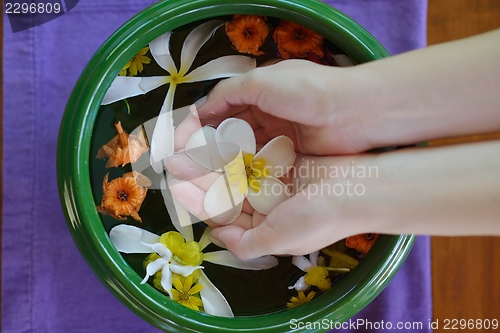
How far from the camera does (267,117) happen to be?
1.69 feet

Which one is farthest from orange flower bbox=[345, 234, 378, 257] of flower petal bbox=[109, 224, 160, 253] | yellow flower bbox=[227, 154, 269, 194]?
flower petal bbox=[109, 224, 160, 253]

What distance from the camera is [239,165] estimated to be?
0.50 meters

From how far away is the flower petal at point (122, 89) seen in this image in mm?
459

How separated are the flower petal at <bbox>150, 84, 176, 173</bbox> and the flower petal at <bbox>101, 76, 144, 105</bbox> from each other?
0.11 ft

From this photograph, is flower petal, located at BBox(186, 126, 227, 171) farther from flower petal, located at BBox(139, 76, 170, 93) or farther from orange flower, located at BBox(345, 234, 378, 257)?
orange flower, located at BBox(345, 234, 378, 257)

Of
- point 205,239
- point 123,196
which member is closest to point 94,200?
point 123,196

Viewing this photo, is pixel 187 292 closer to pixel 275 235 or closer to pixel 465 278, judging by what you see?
pixel 275 235

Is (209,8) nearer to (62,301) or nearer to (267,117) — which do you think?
(267,117)

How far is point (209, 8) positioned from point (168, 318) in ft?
1.02

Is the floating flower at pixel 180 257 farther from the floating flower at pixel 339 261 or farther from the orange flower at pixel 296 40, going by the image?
the orange flower at pixel 296 40

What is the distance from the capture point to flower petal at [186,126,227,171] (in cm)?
50

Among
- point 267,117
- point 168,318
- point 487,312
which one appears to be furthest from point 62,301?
point 487,312

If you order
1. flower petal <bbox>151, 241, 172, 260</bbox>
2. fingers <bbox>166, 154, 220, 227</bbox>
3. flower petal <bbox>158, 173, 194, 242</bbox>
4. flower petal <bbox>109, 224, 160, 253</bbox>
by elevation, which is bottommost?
flower petal <bbox>151, 241, 172, 260</bbox>

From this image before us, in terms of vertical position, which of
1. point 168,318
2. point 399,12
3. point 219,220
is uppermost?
point 399,12
